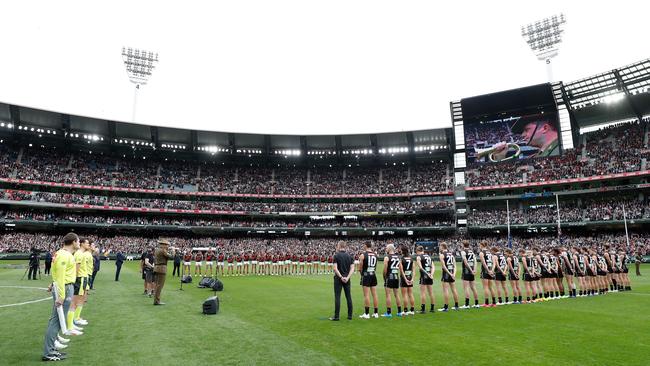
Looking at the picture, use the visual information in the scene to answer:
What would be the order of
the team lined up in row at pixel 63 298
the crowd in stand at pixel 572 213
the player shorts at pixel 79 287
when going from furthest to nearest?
1. the crowd in stand at pixel 572 213
2. the player shorts at pixel 79 287
3. the team lined up in row at pixel 63 298

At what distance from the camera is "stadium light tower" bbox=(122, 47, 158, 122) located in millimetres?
65750

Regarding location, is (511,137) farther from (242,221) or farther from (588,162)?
(242,221)

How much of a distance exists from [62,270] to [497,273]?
13618 millimetres

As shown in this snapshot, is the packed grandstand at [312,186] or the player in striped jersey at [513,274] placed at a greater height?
the packed grandstand at [312,186]

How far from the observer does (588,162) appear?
55.6m

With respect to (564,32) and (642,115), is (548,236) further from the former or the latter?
(564,32)

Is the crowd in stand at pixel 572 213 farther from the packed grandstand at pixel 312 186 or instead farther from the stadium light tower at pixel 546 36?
the stadium light tower at pixel 546 36

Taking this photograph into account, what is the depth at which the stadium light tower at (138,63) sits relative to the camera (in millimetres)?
65750

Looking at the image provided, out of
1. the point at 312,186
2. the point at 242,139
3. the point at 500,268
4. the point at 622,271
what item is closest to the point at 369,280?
the point at 500,268

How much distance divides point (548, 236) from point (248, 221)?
5032 centimetres

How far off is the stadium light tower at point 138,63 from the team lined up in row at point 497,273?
66.1m

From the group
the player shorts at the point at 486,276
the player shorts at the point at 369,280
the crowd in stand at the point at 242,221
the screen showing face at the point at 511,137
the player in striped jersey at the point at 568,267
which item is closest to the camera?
the player shorts at the point at 369,280

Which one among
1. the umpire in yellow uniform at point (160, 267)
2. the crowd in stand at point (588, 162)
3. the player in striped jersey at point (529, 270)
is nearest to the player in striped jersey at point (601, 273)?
the player in striped jersey at point (529, 270)

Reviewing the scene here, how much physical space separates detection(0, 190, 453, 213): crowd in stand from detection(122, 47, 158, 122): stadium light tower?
22.1m
